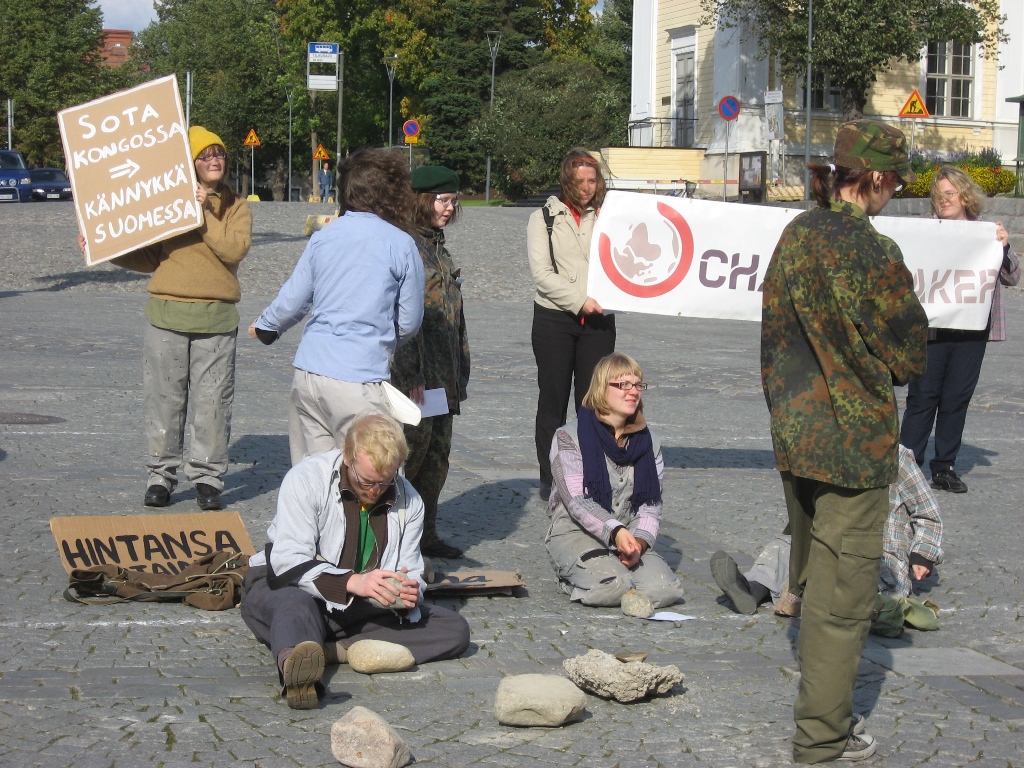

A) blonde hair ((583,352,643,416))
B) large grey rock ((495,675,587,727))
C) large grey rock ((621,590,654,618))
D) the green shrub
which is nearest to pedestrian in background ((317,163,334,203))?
the green shrub

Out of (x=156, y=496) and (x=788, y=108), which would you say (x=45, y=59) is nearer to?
(x=788, y=108)

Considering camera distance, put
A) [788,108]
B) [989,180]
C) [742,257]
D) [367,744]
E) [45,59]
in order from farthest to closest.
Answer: [45,59] → [788,108] → [989,180] → [742,257] → [367,744]

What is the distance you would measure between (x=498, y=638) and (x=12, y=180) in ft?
150

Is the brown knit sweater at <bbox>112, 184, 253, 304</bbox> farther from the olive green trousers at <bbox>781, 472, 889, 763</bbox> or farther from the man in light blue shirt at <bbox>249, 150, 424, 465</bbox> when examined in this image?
the olive green trousers at <bbox>781, 472, 889, 763</bbox>

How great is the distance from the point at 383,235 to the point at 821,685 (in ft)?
8.57

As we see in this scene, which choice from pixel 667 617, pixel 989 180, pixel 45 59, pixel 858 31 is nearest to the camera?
pixel 667 617

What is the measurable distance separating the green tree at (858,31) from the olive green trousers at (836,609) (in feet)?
107

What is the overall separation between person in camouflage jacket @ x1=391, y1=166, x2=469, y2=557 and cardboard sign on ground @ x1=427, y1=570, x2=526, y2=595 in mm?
582

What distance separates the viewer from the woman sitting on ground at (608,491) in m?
5.89

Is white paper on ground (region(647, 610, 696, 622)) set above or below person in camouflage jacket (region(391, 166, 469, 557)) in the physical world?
below

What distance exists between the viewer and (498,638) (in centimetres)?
535

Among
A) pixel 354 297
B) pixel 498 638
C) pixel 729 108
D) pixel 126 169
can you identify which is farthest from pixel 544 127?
pixel 498 638

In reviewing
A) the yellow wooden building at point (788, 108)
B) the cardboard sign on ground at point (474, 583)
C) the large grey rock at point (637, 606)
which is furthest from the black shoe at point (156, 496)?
the yellow wooden building at point (788, 108)

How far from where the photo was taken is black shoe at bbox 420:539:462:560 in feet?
21.6
